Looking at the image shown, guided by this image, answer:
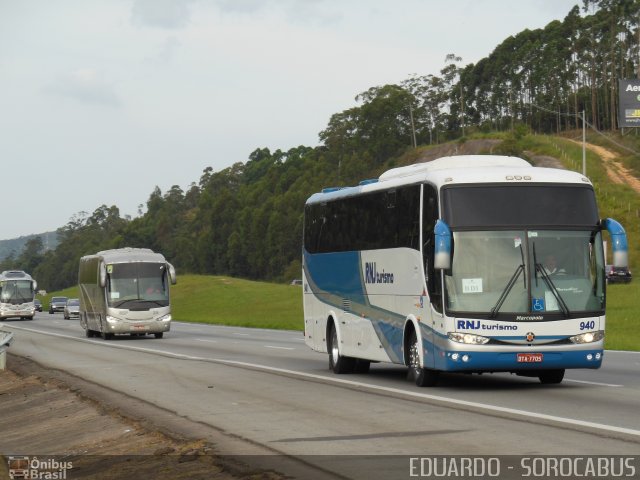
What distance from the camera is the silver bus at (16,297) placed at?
3406 inches

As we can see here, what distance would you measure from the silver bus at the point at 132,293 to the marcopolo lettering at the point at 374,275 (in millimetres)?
23730

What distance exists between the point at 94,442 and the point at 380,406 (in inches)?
157

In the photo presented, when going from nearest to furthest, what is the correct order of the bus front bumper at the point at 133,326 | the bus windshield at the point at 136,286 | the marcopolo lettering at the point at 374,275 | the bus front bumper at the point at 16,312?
1. the marcopolo lettering at the point at 374,275
2. the bus front bumper at the point at 133,326
3. the bus windshield at the point at 136,286
4. the bus front bumper at the point at 16,312

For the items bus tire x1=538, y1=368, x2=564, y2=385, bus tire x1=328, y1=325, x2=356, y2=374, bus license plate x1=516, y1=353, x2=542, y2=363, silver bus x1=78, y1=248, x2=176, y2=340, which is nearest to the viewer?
bus license plate x1=516, y1=353, x2=542, y2=363

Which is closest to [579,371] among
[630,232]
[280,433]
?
[280,433]

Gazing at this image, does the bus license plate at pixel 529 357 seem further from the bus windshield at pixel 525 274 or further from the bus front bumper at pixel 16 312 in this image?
the bus front bumper at pixel 16 312

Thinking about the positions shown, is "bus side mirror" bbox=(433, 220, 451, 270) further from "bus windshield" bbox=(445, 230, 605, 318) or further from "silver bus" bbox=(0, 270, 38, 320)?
"silver bus" bbox=(0, 270, 38, 320)

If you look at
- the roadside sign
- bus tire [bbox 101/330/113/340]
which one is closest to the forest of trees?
the roadside sign

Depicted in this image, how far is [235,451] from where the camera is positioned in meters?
12.4

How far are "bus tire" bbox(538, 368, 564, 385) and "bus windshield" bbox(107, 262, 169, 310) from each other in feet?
90.3

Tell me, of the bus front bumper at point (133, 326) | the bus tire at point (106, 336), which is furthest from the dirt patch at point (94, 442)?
the bus tire at point (106, 336)

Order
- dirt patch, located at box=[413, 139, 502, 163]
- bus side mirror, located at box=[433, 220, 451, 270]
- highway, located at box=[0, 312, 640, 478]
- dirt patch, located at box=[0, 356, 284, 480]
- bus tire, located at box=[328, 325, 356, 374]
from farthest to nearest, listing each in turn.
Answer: dirt patch, located at box=[413, 139, 502, 163], bus tire, located at box=[328, 325, 356, 374], bus side mirror, located at box=[433, 220, 451, 270], highway, located at box=[0, 312, 640, 478], dirt patch, located at box=[0, 356, 284, 480]

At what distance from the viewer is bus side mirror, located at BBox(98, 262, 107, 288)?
152 feet

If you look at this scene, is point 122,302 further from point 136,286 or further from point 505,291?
point 505,291
